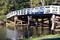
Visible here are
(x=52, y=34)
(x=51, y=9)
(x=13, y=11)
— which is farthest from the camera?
(x=13, y=11)

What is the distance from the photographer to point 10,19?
29.9ft

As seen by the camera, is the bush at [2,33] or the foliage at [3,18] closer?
the bush at [2,33]

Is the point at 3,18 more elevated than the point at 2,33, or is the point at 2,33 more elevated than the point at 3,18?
the point at 3,18

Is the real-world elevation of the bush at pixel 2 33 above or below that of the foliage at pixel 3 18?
below

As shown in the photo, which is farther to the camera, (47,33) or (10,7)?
(10,7)

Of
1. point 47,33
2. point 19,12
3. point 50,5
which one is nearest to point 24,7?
point 19,12

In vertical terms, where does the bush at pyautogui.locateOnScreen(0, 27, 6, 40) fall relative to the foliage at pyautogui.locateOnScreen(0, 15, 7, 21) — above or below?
below

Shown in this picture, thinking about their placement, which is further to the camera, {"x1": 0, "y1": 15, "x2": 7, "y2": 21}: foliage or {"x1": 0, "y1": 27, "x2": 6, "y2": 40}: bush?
{"x1": 0, "y1": 15, "x2": 7, "y2": 21}: foliage

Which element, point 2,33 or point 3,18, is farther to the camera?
point 3,18

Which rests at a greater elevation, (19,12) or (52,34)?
(19,12)

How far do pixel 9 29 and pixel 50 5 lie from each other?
5.08 feet

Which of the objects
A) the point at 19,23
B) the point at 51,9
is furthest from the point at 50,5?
the point at 19,23

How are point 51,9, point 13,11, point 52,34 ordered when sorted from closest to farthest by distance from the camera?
point 52,34 < point 51,9 < point 13,11

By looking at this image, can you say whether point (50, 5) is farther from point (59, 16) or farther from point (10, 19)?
point (10, 19)
